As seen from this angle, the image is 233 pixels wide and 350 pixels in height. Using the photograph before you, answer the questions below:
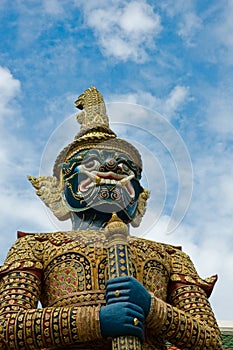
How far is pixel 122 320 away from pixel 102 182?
2.30 m

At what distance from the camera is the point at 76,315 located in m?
6.08

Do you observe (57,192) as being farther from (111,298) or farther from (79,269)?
(111,298)

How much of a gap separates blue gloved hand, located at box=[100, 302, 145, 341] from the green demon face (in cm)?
194

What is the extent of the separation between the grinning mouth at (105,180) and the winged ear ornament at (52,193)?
48cm

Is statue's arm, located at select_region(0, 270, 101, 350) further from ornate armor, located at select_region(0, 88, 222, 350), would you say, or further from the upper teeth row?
the upper teeth row

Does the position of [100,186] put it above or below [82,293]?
above

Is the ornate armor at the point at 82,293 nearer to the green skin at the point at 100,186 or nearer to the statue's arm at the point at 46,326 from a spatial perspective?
→ the statue's arm at the point at 46,326

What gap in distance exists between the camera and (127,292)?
6.02 meters

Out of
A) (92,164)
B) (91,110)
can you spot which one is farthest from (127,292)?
(91,110)

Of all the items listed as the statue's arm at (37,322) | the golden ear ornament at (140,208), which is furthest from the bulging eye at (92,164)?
the statue's arm at (37,322)

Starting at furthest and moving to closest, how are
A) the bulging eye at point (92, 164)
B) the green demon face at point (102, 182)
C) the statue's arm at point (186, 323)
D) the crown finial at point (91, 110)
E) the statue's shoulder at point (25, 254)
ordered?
the crown finial at point (91, 110) → the bulging eye at point (92, 164) → the green demon face at point (102, 182) → the statue's shoulder at point (25, 254) → the statue's arm at point (186, 323)

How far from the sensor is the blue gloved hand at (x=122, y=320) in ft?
19.2

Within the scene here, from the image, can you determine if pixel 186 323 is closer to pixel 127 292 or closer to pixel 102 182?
pixel 127 292

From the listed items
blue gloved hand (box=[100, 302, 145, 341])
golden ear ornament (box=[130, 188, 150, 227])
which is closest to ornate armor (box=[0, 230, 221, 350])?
blue gloved hand (box=[100, 302, 145, 341])
